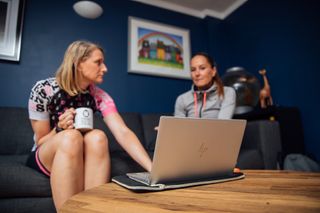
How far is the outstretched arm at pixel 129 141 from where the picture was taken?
2.82 feet

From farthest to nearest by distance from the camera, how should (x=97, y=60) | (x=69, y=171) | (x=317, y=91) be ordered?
(x=317, y=91), (x=97, y=60), (x=69, y=171)

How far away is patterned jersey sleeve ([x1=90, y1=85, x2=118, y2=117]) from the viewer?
1062mm

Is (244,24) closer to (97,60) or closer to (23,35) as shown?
(97,60)

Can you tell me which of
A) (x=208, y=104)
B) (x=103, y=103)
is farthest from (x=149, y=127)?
(x=103, y=103)

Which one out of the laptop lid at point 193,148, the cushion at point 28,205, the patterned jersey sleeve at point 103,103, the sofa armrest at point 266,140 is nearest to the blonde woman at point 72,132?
the patterned jersey sleeve at point 103,103

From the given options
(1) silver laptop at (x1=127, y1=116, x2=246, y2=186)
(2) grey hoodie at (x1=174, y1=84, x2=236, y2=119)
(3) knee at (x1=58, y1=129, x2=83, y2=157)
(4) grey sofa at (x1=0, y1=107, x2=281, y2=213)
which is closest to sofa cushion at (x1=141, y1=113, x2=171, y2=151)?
(4) grey sofa at (x1=0, y1=107, x2=281, y2=213)

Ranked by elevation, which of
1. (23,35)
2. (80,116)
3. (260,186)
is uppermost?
(23,35)

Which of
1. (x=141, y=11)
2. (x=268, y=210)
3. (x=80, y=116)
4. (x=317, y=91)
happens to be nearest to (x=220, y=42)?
(x=141, y=11)

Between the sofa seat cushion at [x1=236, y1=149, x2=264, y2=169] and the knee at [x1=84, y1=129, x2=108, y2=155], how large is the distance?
30.6 inches

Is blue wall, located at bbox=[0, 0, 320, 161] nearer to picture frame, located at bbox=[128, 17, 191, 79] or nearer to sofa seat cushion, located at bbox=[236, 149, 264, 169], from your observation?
picture frame, located at bbox=[128, 17, 191, 79]

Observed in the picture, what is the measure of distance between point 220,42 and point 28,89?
211 cm

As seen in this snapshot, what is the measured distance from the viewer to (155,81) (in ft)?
7.39

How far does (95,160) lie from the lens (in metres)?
0.78

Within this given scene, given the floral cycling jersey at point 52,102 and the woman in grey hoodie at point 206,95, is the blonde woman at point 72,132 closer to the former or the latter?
the floral cycling jersey at point 52,102
